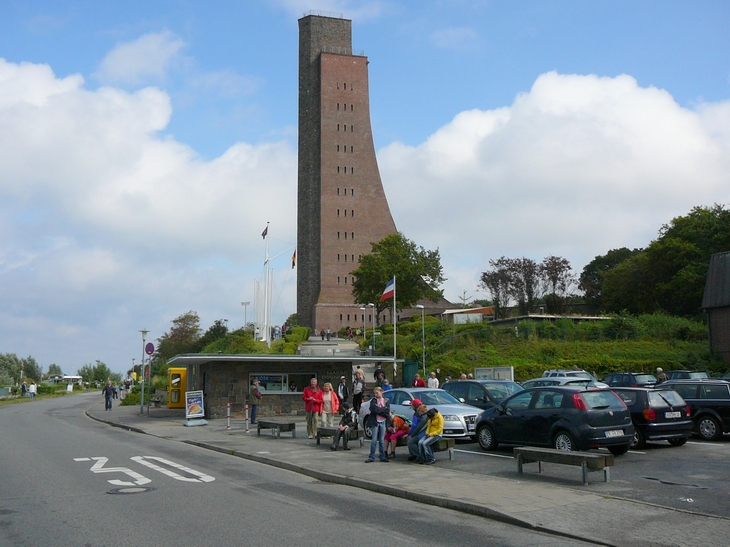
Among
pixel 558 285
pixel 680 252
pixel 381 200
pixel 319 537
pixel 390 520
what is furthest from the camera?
pixel 381 200

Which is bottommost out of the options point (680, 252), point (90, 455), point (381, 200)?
point (90, 455)

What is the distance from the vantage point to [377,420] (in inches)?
578

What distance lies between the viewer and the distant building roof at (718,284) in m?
37.5

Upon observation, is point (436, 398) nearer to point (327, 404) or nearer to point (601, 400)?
point (327, 404)

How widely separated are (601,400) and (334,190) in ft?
261

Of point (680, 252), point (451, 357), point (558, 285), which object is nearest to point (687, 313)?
point (680, 252)

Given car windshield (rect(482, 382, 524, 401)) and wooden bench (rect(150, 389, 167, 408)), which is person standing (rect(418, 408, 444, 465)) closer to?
car windshield (rect(482, 382, 524, 401))

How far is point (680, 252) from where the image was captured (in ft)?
196

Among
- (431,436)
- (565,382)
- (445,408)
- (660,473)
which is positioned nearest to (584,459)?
(660,473)

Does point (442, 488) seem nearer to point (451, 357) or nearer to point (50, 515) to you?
point (50, 515)

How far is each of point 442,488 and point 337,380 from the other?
18.9 meters

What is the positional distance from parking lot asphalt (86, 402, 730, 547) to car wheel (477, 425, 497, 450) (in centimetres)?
24

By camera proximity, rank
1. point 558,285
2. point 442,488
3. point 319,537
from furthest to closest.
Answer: point 558,285 → point 442,488 → point 319,537

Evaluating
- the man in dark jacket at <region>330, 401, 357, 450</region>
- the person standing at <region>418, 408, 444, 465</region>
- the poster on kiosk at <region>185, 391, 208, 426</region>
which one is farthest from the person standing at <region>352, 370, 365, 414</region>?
the person standing at <region>418, 408, 444, 465</region>
